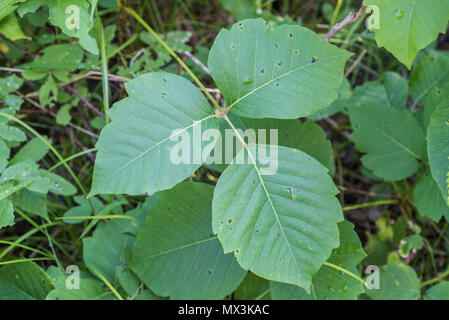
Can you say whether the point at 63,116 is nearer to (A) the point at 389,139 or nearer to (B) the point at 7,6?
(B) the point at 7,6

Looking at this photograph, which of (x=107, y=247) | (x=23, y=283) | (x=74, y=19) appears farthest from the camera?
(x=107, y=247)

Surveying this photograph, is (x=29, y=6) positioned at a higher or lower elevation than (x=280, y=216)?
higher

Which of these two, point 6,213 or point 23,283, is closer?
point 6,213

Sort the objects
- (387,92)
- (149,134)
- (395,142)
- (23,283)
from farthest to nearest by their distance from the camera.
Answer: (387,92) → (395,142) → (23,283) → (149,134)

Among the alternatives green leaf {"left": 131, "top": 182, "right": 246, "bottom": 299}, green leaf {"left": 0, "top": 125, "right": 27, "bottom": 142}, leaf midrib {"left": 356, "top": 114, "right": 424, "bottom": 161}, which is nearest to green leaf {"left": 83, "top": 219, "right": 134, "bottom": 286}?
green leaf {"left": 131, "top": 182, "right": 246, "bottom": 299}

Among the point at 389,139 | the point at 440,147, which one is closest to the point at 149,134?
the point at 440,147

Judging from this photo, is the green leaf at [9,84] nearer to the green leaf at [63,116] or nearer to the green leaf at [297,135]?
the green leaf at [63,116]

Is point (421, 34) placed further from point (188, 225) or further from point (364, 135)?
point (188, 225)

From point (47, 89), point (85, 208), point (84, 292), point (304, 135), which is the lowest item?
point (84, 292)
